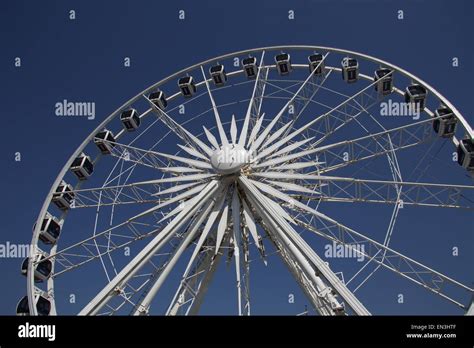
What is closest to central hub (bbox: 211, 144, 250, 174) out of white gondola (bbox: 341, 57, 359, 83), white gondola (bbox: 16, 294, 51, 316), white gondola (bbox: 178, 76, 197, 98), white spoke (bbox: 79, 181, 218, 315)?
white spoke (bbox: 79, 181, 218, 315)

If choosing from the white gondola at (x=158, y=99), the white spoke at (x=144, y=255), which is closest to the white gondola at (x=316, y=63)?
the white gondola at (x=158, y=99)

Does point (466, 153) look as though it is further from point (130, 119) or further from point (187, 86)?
point (130, 119)

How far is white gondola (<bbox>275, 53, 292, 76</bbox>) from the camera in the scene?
2425cm

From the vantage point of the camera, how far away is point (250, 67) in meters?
25.0

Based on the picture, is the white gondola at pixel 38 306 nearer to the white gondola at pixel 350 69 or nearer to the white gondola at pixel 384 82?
the white gondola at pixel 350 69

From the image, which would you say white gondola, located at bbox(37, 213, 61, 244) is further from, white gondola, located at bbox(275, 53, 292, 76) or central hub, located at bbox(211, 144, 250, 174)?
white gondola, located at bbox(275, 53, 292, 76)

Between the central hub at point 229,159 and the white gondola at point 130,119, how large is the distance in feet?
24.1

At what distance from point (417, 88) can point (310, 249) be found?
9.70 meters

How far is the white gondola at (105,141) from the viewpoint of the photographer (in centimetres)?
2389

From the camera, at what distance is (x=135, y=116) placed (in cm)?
2472

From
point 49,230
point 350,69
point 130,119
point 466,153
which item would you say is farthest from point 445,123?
point 49,230

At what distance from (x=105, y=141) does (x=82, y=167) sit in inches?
70.9
